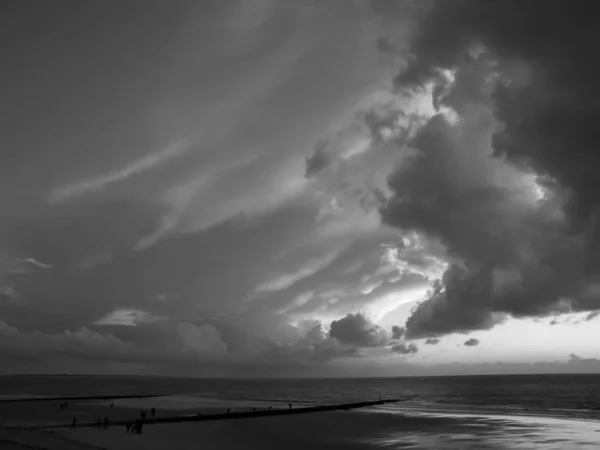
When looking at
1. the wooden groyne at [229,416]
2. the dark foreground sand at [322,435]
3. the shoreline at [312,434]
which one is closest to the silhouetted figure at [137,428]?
the dark foreground sand at [322,435]

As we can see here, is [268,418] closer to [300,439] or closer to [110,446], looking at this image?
[300,439]

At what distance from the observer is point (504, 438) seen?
50.5 m

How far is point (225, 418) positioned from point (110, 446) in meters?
29.8

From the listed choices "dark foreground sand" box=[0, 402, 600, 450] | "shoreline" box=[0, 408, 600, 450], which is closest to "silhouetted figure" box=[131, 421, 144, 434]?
"dark foreground sand" box=[0, 402, 600, 450]

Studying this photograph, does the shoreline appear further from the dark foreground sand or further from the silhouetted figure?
the silhouetted figure

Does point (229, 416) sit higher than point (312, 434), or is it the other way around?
point (312, 434)

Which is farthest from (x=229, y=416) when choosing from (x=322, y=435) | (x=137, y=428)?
(x=137, y=428)

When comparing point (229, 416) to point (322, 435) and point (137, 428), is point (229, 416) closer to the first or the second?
point (322, 435)

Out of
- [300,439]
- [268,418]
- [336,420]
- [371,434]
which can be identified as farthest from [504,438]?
[268,418]

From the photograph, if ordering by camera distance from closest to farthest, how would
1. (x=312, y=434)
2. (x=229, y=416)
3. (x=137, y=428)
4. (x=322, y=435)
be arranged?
(x=137, y=428)
(x=322, y=435)
(x=312, y=434)
(x=229, y=416)

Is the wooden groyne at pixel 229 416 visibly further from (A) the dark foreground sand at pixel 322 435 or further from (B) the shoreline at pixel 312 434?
(A) the dark foreground sand at pixel 322 435

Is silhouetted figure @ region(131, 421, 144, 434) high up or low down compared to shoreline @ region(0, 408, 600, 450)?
up

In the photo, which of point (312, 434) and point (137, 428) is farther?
point (312, 434)

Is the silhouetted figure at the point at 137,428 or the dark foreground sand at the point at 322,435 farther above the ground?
the silhouetted figure at the point at 137,428
